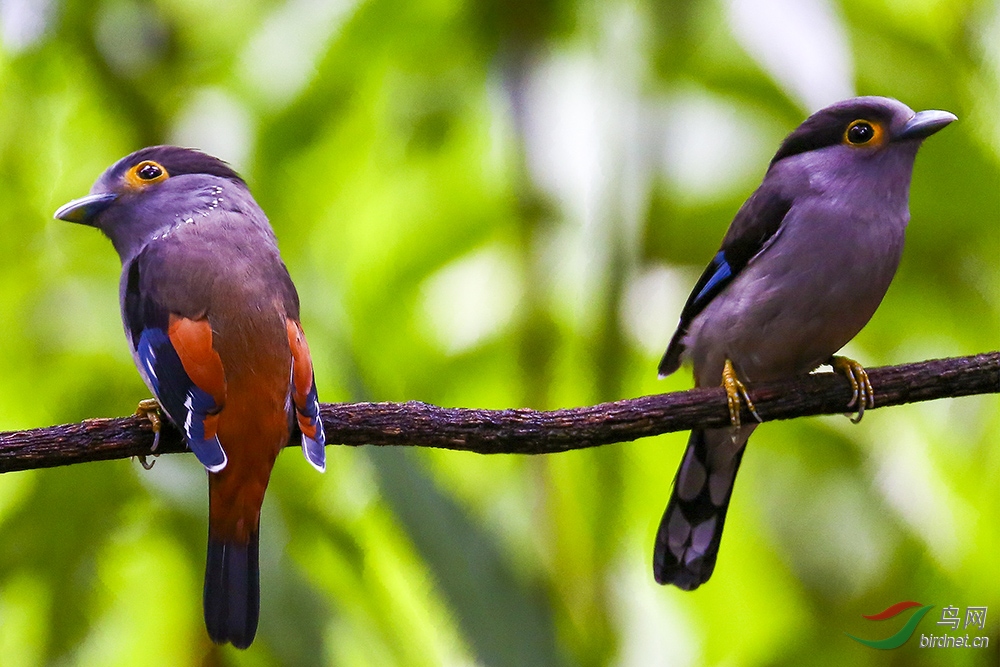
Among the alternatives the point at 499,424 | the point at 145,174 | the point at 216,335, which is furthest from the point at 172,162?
the point at 499,424

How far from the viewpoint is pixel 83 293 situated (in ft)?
4.66

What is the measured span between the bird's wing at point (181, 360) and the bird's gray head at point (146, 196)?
7cm

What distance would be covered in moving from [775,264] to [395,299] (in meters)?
0.62

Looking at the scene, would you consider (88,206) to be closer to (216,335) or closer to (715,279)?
(216,335)

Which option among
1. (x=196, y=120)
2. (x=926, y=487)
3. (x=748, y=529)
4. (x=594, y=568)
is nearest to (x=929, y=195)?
(x=926, y=487)

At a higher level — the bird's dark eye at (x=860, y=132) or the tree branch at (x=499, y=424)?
the bird's dark eye at (x=860, y=132)

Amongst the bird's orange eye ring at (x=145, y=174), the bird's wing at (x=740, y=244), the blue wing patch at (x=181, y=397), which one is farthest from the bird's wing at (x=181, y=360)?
the bird's wing at (x=740, y=244)

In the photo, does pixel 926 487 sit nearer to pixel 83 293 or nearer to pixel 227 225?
pixel 227 225

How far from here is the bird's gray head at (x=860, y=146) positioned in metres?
1.01

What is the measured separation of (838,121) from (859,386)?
1.01 ft

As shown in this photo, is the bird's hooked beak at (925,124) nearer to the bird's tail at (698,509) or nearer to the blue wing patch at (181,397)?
the bird's tail at (698,509)

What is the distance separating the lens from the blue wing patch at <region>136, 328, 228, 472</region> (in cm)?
84
